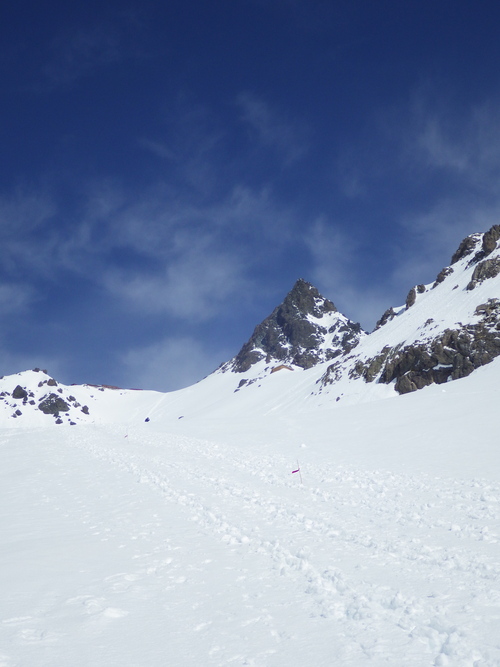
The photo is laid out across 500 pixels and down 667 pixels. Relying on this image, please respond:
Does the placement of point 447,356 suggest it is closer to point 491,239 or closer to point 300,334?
point 491,239

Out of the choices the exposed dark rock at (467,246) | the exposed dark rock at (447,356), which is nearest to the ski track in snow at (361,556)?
the exposed dark rock at (447,356)

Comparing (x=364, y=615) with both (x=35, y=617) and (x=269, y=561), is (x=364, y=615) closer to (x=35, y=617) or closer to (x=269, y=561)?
(x=269, y=561)

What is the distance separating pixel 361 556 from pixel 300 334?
496 ft

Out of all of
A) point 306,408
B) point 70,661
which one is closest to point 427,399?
point 70,661

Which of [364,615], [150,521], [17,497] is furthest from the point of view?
[17,497]

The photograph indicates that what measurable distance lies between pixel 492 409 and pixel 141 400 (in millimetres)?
156435

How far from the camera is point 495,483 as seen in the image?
35.3 ft

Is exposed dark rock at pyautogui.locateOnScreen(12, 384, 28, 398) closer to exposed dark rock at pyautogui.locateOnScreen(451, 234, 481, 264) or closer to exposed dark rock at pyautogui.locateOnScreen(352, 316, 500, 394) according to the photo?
exposed dark rock at pyautogui.locateOnScreen(352, 316, 500, 394)

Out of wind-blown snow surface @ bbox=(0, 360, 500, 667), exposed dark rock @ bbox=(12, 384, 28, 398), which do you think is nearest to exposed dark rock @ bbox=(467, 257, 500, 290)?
wind-blown snow surface @ bbox=(0, 360, 500, 667)

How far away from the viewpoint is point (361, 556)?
691cm

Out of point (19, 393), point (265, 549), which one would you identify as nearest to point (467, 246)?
point (265, 549)

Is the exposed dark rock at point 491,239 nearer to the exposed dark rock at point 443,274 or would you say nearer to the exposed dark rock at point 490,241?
the exposed dark rock at point 490,241

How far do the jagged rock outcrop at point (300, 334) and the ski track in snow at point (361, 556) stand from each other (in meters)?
129

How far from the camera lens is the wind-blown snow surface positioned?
179 inches
